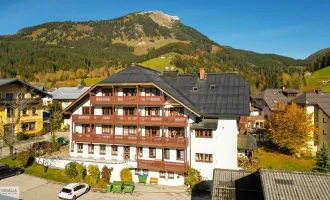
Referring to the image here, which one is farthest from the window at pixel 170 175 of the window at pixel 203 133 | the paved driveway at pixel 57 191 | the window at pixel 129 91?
the window at pixel 129 91

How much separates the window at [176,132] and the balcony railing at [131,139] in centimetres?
160

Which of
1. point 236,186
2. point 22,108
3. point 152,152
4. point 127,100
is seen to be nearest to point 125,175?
point 152,152

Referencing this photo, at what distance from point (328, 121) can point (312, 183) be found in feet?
110

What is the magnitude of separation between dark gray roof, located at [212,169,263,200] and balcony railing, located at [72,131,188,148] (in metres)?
9.72

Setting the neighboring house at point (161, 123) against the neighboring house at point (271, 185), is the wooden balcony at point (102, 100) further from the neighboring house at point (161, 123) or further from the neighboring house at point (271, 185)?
the neighboring house at point (271, 185)

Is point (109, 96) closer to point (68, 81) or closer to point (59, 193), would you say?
point (59, 193)

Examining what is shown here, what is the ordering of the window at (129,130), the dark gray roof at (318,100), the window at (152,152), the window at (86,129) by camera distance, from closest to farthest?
the window at (152,152), the window at (129,130), the window at (86,129), the dark gray roof at (318,100)

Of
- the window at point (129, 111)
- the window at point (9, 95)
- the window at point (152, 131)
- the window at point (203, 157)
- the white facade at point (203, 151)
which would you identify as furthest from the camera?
the window at point (9, 95)

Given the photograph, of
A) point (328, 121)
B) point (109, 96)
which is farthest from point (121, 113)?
point (328, 121)

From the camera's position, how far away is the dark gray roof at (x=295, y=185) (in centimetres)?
1369

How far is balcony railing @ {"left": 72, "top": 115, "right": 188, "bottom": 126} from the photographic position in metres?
29.5

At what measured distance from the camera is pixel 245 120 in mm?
33250

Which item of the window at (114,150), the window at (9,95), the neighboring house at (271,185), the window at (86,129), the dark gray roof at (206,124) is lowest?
the window at (114,150)

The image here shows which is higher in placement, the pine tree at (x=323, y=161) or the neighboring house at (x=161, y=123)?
the neighboring house at (x=161, y=123)
